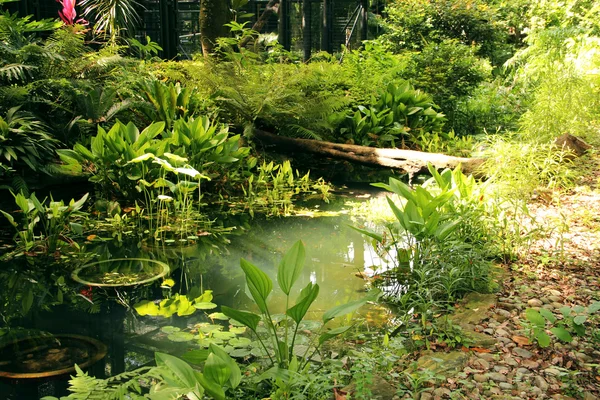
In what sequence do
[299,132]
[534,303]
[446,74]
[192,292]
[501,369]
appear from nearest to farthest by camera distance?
[501,369]
[534,303]
[192,292]
[299,132]
[446,74]

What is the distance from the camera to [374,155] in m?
6.54

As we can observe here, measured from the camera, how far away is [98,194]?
527 cm

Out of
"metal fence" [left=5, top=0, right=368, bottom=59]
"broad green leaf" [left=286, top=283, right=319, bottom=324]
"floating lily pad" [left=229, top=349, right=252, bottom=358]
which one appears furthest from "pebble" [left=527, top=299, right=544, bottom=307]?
"metal fence" [left=5, top=0, right=368, bottom=59]

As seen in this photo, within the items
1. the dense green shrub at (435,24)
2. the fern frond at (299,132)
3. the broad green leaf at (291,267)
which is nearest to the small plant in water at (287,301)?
the broad green leaf at (291,267)

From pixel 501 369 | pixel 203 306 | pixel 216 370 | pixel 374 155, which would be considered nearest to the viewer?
pixel 216 370

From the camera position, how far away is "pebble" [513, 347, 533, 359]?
2531mm

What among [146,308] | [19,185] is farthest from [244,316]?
[19,185]

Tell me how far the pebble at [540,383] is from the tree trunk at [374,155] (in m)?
3.19

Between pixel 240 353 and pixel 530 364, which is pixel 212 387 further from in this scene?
pixel 530 364

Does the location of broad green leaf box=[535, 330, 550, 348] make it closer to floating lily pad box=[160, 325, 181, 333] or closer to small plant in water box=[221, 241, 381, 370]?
small plant in water box=[221, 241, 381, 370]

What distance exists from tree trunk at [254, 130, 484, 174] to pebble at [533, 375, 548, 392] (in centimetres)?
319

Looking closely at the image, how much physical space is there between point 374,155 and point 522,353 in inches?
164

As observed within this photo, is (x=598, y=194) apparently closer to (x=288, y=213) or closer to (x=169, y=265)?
(x=288, y=213)

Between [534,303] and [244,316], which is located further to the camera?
[534,303]
